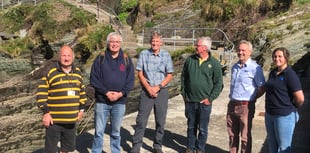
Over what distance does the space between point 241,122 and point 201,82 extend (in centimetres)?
80

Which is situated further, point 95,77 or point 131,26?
point 131,26

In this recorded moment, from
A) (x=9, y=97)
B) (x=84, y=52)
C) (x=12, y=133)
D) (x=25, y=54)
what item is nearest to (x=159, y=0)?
(x=84, y=52)

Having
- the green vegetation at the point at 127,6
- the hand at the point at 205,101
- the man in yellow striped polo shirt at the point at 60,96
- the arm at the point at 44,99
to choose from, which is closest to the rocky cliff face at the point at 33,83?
the man in yellow striped polo shirt at the point at 60,96

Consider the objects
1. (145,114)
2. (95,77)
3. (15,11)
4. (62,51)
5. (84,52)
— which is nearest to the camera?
(62,51)

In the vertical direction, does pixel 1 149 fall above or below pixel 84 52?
below

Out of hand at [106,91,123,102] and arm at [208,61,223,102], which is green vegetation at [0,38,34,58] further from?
arm at [208,61,223,102]

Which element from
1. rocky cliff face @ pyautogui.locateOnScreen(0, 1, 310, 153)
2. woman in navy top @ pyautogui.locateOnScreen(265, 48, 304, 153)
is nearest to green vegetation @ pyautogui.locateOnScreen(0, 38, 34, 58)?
rocky cliff face @ pyautogui.locateOnScreen(0, 1, 310, 153)

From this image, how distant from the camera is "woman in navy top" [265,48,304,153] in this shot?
4602 millimetres

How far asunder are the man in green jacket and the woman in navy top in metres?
1.04

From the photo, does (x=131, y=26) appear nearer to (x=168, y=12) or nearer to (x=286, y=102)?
Result: (x=168, y=12)

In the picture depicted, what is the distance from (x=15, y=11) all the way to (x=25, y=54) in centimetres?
469

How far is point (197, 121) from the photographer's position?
604cm

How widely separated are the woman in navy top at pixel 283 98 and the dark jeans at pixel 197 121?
114 centimetres

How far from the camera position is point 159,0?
24141 mm
